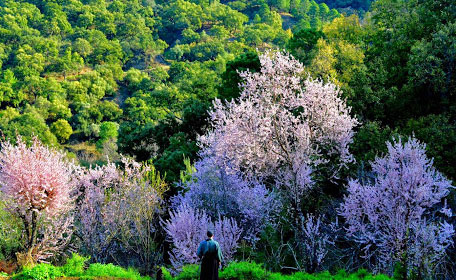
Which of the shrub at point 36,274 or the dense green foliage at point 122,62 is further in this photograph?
the dense green foliage at point 122,62

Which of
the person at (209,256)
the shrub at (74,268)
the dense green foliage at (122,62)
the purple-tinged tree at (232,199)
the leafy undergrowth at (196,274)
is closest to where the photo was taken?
the person at (209,256)

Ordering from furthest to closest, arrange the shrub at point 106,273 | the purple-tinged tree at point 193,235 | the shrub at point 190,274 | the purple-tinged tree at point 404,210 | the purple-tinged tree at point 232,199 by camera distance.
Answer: the purple-tinged tree at point 232,199 < the purple-tinged tree at point 193,235 < the shrub at point 106,273 < the purple-tinged tree at point 404,210 < the shrub at point 190,274

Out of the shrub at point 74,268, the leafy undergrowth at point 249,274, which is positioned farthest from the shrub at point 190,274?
the shrub at point 74,268

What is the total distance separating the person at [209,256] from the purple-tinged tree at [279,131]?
5.40 m

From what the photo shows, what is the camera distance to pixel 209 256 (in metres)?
9.00

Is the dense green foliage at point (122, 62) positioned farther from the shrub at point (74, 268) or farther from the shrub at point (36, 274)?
the shrub at point (36, 274)

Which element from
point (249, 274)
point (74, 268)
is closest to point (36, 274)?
point (74, 268)

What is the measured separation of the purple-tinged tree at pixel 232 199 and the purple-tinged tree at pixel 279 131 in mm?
476

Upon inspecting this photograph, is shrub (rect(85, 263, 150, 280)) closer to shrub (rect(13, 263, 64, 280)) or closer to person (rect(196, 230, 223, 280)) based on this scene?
shrub (rect(13, 263, 64, 280))

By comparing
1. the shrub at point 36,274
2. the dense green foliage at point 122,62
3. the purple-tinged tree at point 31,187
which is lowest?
the shrub at point 36,274

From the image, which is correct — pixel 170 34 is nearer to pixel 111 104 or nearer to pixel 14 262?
pixel 111 104

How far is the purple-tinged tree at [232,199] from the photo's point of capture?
1384 cm

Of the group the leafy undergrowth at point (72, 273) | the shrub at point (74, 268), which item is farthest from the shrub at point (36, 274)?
the shrub at point (74, 268)

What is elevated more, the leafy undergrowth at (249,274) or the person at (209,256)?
the person at (209,256)
